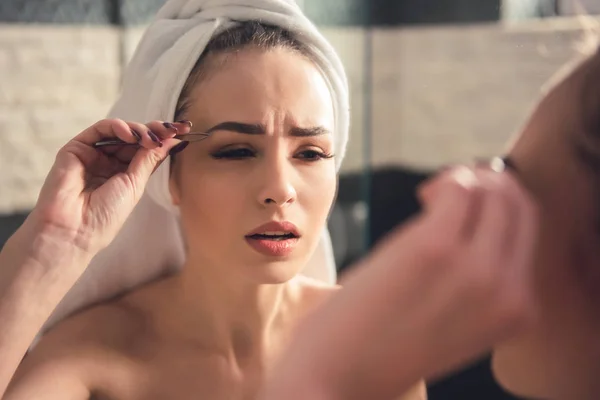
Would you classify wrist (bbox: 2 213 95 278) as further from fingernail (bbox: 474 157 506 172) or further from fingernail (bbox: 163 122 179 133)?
fingernail (bbox: 474 157 506 172)

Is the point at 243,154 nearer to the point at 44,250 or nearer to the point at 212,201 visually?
the point at 212,201

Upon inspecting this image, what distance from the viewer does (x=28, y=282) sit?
28.9 inches

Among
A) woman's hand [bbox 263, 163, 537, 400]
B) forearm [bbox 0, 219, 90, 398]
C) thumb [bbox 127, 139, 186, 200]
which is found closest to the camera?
woman's hand [bbox 263, 163, 537, 400]

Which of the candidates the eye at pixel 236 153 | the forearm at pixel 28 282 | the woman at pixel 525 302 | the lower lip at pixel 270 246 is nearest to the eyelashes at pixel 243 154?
the eye at pixel 236 153

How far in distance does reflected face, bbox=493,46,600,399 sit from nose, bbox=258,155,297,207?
378mm

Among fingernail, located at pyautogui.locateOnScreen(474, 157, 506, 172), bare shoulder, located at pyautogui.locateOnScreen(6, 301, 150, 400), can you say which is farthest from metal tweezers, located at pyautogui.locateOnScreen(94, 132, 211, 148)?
fingernail, located at pyautogui.locateOnScreen(474, 157, 506, 172)

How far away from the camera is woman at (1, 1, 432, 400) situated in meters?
0.78

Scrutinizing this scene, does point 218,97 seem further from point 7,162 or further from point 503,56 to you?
point 503,56

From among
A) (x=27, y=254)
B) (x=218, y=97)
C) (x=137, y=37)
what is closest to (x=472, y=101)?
(x=137, y=37)

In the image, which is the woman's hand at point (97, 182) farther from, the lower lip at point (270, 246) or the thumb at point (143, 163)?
the lower lip at point (270, 246)

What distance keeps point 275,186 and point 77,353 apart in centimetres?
35

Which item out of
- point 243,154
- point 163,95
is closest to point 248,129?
point 243,154

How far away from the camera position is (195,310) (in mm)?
917

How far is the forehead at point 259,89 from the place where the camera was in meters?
0.80
